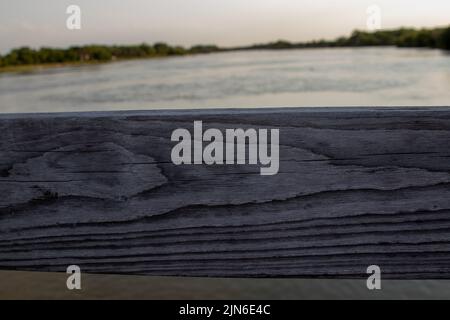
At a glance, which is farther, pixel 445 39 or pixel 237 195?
pixel 445 39

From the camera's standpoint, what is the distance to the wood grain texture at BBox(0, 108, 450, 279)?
33.9 inches

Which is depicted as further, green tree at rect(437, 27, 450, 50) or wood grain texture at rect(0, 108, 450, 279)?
green tree at rect(437, 27, 450, 50)

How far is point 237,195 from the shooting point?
0.88 metres

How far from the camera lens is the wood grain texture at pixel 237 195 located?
2.83ft

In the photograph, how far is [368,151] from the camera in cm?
86

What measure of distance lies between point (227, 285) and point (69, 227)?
5436 mm

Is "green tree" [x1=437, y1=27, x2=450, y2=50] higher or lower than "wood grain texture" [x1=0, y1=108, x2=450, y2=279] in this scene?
higher

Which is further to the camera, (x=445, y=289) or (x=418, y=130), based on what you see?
(x=445, y=289)

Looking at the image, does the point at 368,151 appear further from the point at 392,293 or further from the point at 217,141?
the point at 392,293

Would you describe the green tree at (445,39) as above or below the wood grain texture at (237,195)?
above

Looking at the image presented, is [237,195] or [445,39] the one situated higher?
[445,39]

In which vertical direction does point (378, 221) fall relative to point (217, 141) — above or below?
below
